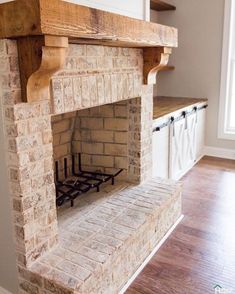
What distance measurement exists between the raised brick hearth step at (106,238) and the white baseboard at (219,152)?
2043 millimetres

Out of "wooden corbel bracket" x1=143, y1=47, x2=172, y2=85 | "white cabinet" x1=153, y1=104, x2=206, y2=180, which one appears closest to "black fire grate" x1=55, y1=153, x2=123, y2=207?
"white cabinet" x1=153, y1=104, x2=206, y2=180

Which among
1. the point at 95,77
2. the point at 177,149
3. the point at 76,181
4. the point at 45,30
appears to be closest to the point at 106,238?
the point at 76,181

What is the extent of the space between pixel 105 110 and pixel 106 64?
69 cm

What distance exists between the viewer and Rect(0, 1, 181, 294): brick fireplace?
1.50 meters

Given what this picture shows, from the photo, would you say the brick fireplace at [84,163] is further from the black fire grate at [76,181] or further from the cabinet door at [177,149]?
the cabinet door at [177,149]

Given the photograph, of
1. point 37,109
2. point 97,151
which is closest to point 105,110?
point 97,151

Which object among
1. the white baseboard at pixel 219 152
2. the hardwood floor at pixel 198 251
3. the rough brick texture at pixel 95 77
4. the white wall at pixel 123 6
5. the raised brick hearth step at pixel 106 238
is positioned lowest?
the hardwood floor at pixel 198 251

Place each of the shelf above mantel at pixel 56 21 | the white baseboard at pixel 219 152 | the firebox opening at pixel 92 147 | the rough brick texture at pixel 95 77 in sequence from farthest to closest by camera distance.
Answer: the white baseboard at pixel 219 152, the firebox opening at pixel 92 147, the rough brick texture at pixel 95 77, the shelf above mantel at pixel 56 21

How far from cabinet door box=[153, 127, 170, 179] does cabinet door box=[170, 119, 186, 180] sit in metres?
0.11

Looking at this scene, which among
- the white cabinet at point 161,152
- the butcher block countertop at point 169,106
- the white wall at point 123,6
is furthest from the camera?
the butcher block countertop at point 169,106

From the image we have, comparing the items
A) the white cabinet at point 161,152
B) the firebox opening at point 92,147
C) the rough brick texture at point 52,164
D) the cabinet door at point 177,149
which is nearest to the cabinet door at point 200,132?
the cabinet door at point 177,149

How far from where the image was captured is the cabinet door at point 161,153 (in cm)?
301

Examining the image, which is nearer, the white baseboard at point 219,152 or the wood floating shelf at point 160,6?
the wood floating shelf at point 160,6

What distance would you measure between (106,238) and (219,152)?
312cm
